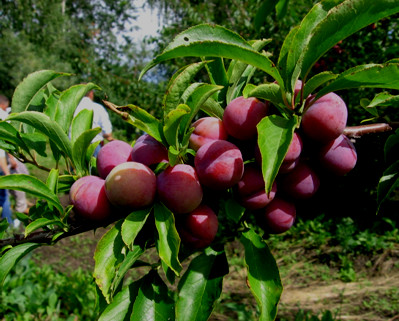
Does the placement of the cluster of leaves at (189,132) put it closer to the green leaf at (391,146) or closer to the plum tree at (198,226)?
→ the plum tree at (198,226)

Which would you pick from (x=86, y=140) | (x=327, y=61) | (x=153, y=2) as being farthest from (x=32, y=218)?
(x=153, y=2)

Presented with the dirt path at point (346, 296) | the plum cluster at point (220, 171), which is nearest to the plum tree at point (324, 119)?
the plum cluster at point (220, 171)

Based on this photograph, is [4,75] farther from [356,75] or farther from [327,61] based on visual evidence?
[356,75]

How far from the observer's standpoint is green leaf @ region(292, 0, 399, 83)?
18.4 inches

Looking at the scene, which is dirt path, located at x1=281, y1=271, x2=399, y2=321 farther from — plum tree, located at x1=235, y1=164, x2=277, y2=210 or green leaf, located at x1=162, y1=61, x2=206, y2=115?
green leaf, located at x1=162, y1=61, x2=206, y2=115

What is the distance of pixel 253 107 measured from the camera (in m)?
0.57

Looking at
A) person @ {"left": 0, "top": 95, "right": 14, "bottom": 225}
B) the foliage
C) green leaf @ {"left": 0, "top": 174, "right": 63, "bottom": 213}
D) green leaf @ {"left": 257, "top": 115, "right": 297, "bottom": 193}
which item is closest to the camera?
green leaf @ {"left": 257, "top": 115, "right": 297, "bottom": 193}

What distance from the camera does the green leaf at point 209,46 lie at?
0.48 m

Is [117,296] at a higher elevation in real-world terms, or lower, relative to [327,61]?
lower

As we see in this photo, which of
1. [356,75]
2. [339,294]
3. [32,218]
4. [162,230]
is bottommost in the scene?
[339,294]

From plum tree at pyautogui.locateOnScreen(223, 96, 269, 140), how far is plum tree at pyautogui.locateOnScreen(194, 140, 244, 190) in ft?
0.11

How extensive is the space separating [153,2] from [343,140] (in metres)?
7.07

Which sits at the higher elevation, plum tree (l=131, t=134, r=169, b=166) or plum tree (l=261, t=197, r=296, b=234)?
plum tree (l=131, t=134, r=169, b=166)

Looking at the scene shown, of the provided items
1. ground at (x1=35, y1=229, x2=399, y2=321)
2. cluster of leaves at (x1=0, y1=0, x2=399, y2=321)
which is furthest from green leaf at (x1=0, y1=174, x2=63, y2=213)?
ground at (x1=35, y1=229, x2=399, y2=321)
